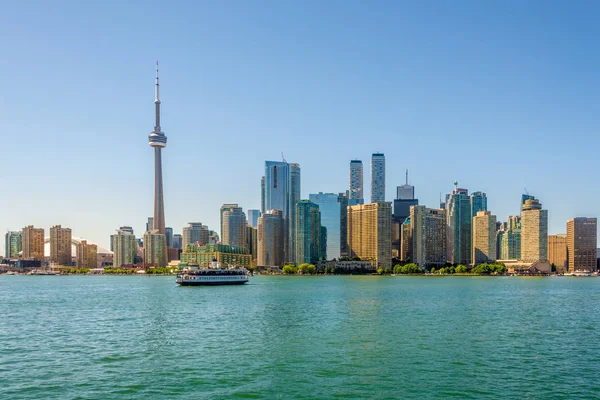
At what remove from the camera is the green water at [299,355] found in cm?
3634

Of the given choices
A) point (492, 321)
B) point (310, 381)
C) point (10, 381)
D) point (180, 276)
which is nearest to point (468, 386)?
point (310, 381)

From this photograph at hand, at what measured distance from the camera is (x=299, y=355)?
46531 mm

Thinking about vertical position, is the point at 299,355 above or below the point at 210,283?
above

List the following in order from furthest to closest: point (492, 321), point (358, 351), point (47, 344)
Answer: point (492, 321)
point (47, 344)
point (358, 351)

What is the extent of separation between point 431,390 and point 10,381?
93.5ft

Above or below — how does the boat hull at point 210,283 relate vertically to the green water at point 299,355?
below

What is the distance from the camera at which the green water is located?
119ft

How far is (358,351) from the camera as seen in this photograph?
48.3 metres

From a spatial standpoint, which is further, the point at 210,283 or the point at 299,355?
the point at 210,283

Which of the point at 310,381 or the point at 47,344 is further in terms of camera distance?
the point at 47,344

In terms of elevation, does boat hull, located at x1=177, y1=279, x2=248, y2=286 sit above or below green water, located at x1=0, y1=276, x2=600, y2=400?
below

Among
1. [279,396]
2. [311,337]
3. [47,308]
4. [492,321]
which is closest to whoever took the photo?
[279,396]

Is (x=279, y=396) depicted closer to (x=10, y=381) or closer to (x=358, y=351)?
(x=358, y=351)

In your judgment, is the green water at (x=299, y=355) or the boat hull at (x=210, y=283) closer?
the green water at (x=299, y=355)
